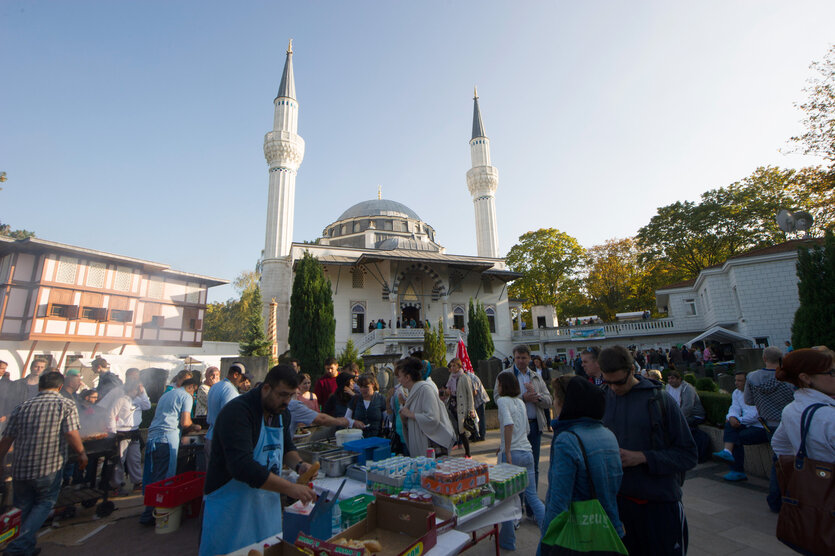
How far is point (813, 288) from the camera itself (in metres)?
11.6

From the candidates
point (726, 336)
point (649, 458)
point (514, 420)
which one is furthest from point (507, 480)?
point (726, 336)

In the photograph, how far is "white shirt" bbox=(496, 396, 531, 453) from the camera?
149 inches

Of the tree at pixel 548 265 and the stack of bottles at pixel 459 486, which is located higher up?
the tree at pixel 548 265

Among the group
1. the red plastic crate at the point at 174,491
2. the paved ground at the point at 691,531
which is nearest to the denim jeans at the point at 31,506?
the paved ground at the point at 691,531

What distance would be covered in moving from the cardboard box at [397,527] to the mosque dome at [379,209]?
35.5 meters

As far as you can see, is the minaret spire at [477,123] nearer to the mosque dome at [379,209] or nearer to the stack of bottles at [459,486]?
the mosque dome at [379,209]

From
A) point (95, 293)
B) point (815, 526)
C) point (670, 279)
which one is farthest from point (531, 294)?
point (815, 526)

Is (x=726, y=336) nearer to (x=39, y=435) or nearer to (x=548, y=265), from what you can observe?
(x=548, y=265)

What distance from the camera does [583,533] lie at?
186cm

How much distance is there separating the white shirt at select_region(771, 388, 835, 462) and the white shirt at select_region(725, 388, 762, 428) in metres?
2.67

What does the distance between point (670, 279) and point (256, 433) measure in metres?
33.8

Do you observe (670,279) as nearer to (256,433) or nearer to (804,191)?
(804,191)

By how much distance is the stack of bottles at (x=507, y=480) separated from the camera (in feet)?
9.84

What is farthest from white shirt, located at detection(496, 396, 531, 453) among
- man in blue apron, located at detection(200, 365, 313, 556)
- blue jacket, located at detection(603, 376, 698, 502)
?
man in blue apron, located at detection(200, 365, 313, 556)
